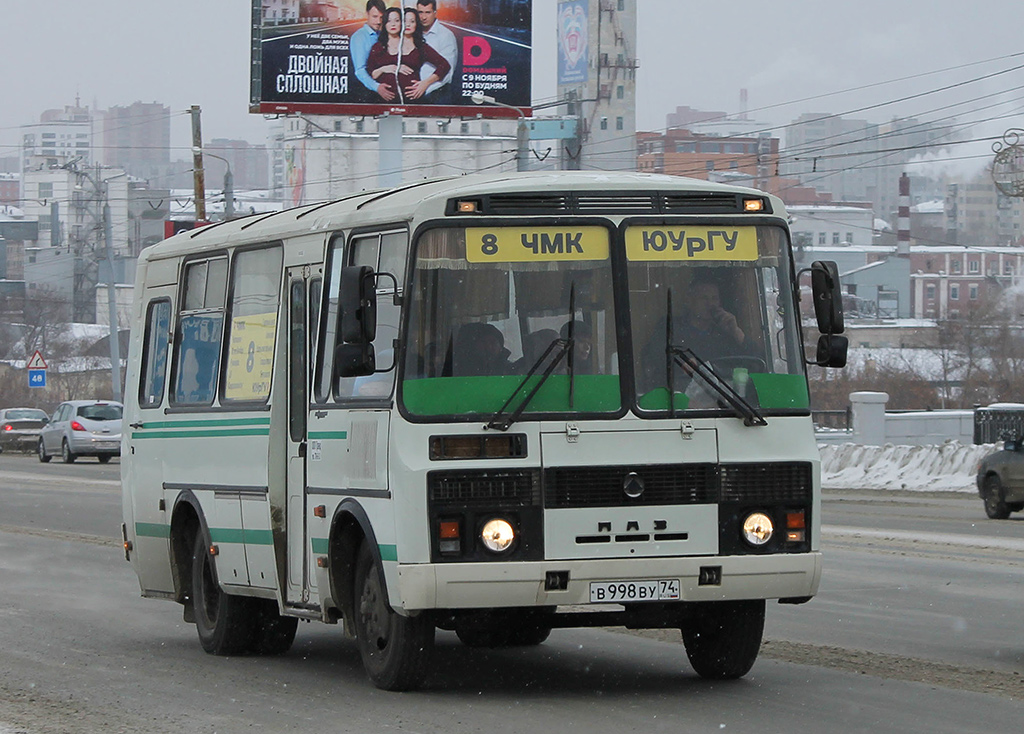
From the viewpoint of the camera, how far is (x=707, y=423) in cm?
880

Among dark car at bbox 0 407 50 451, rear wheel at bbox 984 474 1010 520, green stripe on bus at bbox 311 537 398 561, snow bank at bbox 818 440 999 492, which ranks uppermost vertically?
green stripe on bus at bbox 311 537 398 561

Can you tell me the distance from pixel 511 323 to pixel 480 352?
0.67 ft

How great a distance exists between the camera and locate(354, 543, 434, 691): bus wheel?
8852mm

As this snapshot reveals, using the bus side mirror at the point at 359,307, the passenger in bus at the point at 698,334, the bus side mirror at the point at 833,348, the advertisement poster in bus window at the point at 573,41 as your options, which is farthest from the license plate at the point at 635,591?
the advertisement poster in bus window at the point at 573,41

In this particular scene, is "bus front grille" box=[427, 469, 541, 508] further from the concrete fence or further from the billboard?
the billboard

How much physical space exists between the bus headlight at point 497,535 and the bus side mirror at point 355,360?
0.97 meters

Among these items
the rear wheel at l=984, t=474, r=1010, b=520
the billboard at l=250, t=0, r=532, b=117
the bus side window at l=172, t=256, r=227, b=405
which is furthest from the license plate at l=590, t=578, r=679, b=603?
the billboard at l=250, t=0, r=532, b=117

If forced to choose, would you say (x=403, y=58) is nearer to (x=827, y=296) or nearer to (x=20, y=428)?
(x=20, y=428)

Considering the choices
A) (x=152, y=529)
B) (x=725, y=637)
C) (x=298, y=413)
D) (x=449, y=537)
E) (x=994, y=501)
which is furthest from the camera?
(x=994, y=501)

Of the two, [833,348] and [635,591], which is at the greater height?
[833,348]

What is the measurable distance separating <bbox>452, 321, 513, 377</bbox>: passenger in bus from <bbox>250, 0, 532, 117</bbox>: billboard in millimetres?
48931

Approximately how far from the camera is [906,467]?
33.9 metres

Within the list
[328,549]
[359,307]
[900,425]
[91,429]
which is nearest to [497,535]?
[359,307]

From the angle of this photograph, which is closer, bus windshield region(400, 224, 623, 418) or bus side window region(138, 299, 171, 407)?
bus windshield region(400, 224, 623, 418)
